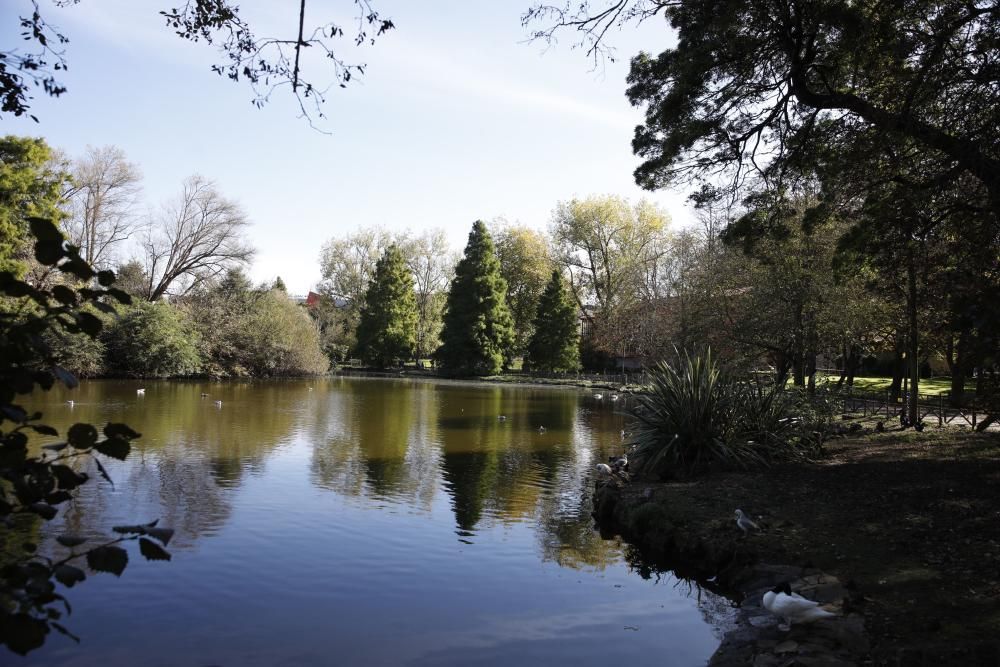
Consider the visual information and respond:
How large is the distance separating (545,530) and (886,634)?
509cm

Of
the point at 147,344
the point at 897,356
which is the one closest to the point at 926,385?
the point at 897,356

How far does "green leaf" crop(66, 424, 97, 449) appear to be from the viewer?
6.93 feet

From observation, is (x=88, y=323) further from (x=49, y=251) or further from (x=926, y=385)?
(x=926, y=385)

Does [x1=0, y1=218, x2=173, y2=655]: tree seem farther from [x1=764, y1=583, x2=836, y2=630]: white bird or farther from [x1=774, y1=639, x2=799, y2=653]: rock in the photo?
[x1=764, y1=583, x2=836, y2=630]: white bird

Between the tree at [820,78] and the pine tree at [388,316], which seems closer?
the tree at [820,78]

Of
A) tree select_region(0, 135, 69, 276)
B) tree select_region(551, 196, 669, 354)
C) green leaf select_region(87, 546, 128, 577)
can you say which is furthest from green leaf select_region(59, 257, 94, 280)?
tree select_region(551, 196, 669, 354)

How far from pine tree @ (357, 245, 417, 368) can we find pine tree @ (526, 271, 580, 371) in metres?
10.9

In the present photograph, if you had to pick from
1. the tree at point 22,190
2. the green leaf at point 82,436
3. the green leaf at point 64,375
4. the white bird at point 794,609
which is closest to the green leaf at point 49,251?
the green leaf at point 64,375

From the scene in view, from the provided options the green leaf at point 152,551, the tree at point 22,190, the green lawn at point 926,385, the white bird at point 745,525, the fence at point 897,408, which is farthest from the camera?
A: the green lawn at point 926,385

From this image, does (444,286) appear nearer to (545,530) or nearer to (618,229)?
(618,229)

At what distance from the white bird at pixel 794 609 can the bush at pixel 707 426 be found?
5.45m

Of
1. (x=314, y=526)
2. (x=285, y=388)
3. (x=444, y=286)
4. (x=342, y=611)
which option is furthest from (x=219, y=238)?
(x=342, y=611)

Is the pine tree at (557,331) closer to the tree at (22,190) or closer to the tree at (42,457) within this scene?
the tree at (22,190)

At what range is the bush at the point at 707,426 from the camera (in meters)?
11.0
